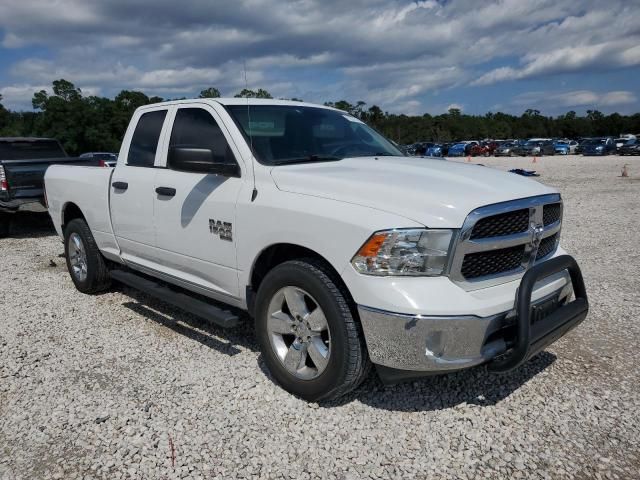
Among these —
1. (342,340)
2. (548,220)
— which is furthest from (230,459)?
(548,220)

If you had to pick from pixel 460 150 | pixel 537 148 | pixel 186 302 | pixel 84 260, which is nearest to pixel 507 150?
pixel 537 148

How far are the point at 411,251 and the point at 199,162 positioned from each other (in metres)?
1.65

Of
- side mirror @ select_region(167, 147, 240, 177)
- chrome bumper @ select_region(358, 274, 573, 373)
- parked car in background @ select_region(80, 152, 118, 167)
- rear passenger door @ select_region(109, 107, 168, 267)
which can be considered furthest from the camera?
parked car in background @ select_region(80, 152, 118, 167)

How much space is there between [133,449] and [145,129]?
9.83ft

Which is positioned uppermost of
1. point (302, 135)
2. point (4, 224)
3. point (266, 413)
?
point (302, 135)

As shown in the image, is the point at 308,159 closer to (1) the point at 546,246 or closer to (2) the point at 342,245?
(2) the point at 342,245

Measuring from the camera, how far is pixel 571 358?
410 cm

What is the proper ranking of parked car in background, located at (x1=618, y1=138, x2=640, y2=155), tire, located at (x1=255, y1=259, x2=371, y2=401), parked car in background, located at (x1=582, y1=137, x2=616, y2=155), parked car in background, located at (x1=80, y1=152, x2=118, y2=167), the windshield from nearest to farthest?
tire, located at (x1=255, y1=259, x2=371, y2=401) < the windshield < parked car in background, located at (x1=80, y1=152, x2=118, y2=167) < parked car in background, located at (x1=618, y1=138, x2=640, y2=155) < parked car in background, located at (x1=582, y1=137, x2=616, y2=155)

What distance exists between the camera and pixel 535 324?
309cm

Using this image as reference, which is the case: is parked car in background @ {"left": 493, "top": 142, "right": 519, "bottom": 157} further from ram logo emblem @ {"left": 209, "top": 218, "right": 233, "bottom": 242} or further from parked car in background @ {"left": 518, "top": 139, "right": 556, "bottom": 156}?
ram logo emblem @ {"left": 209, "top": 218, "right": 233, "bottom": 242}

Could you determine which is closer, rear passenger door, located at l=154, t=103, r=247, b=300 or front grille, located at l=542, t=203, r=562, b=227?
front grille, located at l=542, t=203, r=562, b=227

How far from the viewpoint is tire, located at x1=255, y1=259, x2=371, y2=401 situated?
3.08 metres

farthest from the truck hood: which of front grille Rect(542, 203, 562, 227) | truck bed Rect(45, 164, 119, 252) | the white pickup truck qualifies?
truck bed Rect(45, 164, 119, 252)

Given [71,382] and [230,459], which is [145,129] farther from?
[230,459]
